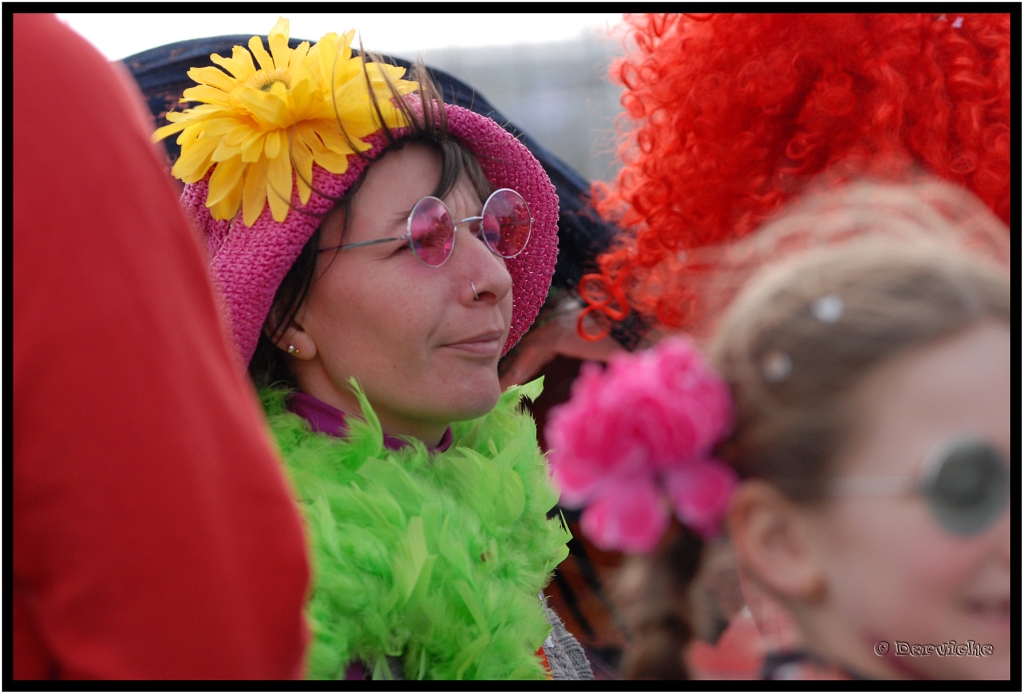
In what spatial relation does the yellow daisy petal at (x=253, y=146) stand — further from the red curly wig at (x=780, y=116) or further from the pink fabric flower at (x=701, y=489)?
the pink fabric flower at (x=701, y=489)

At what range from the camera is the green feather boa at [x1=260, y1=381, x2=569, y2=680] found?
1.38 meters

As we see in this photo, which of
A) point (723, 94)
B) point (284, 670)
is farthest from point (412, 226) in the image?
point (284, 670)

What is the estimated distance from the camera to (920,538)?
86 cm

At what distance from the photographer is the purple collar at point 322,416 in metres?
1.70

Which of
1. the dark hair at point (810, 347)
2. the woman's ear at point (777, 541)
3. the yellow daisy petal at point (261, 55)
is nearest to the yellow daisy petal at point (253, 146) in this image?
the yellow daisy petal at point (261, 55)

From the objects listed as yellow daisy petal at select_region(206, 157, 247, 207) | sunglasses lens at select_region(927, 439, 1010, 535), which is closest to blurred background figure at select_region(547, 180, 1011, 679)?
sunglasses lens at select_region(927, 439, 1010, 535)

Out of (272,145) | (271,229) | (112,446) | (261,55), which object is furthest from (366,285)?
(112,446)

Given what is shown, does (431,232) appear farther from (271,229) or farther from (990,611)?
(990,611)

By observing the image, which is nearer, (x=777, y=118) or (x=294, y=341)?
(x=294, y=341)

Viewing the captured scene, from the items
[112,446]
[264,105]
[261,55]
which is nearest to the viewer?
[112,446]

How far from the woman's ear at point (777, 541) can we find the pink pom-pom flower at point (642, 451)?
0.02 metres

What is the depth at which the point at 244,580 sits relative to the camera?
0.83 m

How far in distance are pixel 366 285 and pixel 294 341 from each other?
0.18 m

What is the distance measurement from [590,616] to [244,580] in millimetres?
1998
